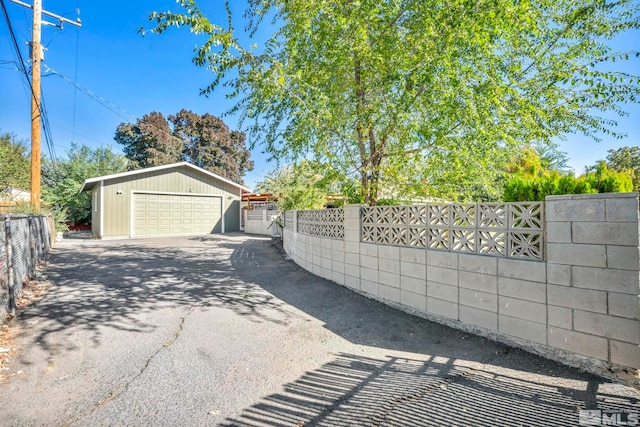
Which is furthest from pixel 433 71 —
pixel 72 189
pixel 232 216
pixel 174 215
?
pixel 72 189

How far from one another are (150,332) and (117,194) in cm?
1244

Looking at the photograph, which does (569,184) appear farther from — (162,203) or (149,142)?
(149,142)

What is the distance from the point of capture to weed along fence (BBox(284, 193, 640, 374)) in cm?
237

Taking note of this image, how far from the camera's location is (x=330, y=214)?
5566 mm

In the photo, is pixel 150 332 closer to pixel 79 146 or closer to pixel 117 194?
pixel 117 194

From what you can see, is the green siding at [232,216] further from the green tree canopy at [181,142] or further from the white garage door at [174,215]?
the green tree canopy at [181,142]

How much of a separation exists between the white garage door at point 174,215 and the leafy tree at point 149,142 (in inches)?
534

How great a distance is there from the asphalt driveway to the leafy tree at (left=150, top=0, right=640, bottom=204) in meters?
2.64

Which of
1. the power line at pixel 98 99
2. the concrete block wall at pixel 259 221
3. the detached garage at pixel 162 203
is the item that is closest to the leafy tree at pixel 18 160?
the detached garage at pixel 162 203

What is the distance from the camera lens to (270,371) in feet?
8.40

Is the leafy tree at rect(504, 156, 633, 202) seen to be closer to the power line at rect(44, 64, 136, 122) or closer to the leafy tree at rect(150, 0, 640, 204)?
the leafy tree at rect(150, 0, 640, 204)

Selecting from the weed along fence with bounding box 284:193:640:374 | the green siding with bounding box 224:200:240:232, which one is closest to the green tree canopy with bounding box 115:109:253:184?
the green siding with bounding box 224:200:240:232

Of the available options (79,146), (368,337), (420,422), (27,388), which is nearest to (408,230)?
(368,337)
